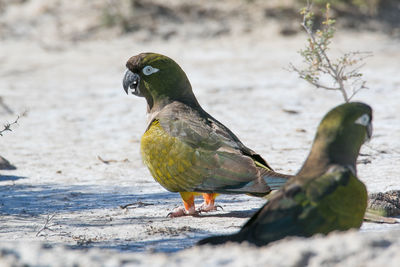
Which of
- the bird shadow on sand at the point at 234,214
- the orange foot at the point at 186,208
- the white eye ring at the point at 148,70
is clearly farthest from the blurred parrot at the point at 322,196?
the white eye ring at the point at 148,70

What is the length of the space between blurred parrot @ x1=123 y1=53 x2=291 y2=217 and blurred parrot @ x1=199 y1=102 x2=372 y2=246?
977mm

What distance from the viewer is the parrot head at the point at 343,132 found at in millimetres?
4008

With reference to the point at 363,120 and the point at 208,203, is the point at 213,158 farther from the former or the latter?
the point at 363,120

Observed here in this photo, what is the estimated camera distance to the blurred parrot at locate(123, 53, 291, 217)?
16.8 ft

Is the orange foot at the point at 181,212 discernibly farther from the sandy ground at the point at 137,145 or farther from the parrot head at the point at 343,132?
the parrot head at the point at 343,132

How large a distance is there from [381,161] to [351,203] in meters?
3.19

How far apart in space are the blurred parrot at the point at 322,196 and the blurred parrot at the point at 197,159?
3.21ft

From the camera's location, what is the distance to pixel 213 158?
5.30 meters

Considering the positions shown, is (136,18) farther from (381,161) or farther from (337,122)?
(337,122)

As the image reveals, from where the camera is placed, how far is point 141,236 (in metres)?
4.81

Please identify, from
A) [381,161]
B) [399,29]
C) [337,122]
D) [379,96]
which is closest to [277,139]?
[381,161]

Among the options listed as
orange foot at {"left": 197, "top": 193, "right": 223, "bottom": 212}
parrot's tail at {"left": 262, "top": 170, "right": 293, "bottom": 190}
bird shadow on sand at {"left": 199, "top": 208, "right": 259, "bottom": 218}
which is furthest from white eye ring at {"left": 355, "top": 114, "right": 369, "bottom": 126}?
orange foot at {"left": 197, "top": 193, "right": 223, "bottom": 212}

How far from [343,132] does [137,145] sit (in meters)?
4.71

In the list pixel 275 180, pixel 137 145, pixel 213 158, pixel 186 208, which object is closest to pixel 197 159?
pixel 213 158
